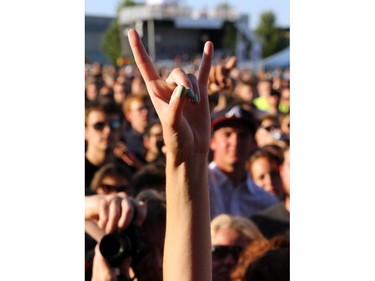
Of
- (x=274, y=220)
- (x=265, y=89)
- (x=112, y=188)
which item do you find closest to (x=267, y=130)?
(x=274, y=220)

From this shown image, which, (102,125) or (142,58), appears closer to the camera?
(142,58)

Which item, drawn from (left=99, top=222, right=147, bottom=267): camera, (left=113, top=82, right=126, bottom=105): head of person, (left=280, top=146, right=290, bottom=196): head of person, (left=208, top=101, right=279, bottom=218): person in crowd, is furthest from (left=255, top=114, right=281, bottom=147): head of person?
(left=99, top=222, right=147, bottom=267): camera

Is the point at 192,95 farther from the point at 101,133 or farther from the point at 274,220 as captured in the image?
the point at 101,133

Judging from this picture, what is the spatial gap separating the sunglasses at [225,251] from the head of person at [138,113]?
268cm

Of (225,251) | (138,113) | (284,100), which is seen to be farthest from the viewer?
(284,100)

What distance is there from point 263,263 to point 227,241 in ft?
0.56

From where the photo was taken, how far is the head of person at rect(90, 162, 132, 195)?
287cm

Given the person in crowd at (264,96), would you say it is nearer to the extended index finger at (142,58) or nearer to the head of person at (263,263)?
the head of person at (263,263)

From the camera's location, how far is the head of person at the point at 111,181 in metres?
2.87

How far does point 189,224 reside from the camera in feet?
4.95
